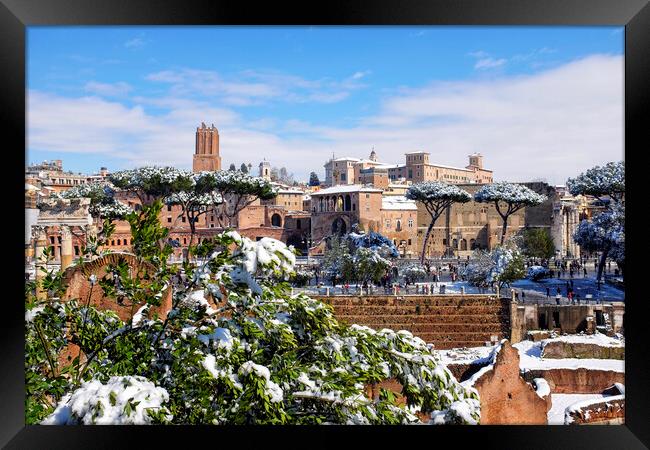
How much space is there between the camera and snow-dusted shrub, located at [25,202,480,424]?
2.59 meters

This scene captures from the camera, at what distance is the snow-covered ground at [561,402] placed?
834 cm

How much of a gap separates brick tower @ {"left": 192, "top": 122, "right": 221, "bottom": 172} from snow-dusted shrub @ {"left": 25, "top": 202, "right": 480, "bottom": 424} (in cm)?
1611

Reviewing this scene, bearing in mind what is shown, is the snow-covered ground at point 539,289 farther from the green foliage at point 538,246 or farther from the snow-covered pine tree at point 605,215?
the green foliage at point 538,246

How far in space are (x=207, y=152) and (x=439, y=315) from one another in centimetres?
922

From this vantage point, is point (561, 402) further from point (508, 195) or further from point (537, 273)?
point (508, 195)

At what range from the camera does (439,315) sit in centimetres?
1484


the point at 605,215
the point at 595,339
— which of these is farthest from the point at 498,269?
the point at 595,339

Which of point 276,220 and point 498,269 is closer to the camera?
point 498,269

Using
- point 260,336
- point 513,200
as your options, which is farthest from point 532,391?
point 513,200

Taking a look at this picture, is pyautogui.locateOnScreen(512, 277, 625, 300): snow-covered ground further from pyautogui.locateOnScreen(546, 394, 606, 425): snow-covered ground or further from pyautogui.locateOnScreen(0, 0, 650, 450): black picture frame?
pyautogui.locateOnScreen(0, 0, 650, 450): black picture frame

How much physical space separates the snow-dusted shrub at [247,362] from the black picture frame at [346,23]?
545 millimetres

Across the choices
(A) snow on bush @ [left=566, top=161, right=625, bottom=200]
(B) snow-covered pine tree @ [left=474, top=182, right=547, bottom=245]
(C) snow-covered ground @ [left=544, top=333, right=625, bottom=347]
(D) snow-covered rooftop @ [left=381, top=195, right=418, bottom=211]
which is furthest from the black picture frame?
(D) snow-covered rooftop @ [left=381, top=195, right=418, bottom=211]

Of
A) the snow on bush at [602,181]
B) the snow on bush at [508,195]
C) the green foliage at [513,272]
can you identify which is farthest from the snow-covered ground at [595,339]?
the snow on bush at [508,195]
